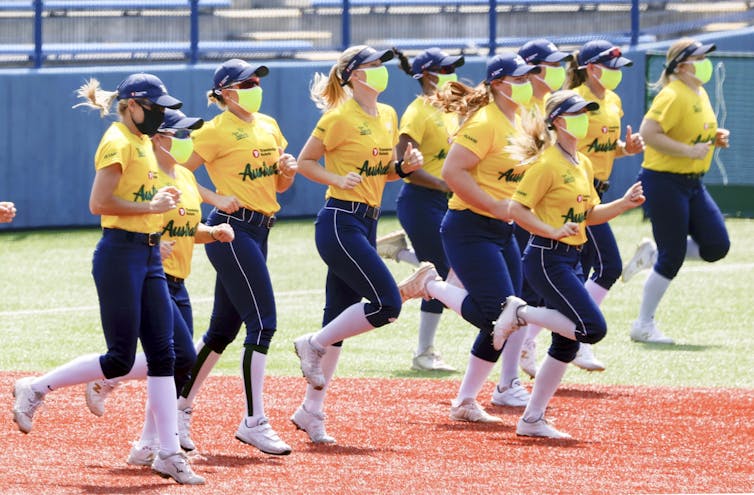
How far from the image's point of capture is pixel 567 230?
838 cm

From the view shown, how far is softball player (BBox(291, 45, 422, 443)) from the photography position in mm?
8641

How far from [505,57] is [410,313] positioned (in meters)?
5.06

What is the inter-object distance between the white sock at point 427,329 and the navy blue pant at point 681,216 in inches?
81.3

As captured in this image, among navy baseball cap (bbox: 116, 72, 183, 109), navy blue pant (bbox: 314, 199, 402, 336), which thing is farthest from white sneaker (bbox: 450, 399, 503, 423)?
navy baseball cap (bbox: 116, 72, 183, 109)

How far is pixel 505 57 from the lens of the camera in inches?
356

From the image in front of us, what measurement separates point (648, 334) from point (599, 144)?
186 centimetres

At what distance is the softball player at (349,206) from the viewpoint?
8641mm

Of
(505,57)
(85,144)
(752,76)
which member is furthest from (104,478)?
(752,76)

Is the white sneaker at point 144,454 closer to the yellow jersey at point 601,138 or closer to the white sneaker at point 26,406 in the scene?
the white sneaker at point 26,406

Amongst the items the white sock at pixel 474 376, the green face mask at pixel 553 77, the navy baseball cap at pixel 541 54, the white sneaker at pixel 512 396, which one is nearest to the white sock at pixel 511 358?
the white sneaker at pixel 512 396

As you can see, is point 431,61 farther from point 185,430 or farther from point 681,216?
point 185,430

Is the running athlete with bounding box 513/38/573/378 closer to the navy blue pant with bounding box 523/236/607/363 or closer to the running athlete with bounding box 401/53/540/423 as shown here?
the running athlete with bounding box 401/53/540/423

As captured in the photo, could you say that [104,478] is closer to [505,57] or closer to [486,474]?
[486,474]

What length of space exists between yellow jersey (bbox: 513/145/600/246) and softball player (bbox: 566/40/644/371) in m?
2.34
